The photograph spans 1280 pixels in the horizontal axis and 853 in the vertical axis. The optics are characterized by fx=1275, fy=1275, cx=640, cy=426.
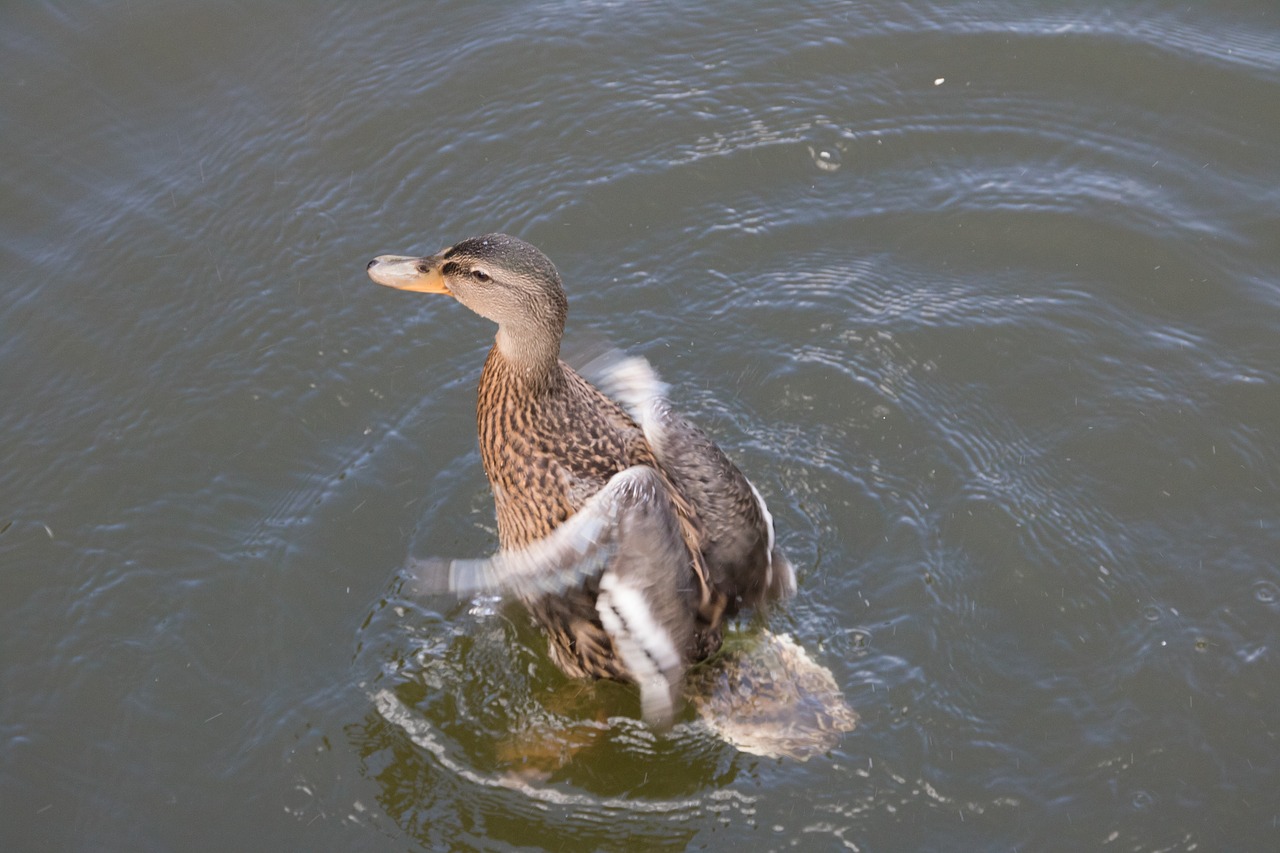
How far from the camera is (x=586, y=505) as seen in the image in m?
3.97

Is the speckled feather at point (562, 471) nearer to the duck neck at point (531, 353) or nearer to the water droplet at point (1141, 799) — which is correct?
the duck neck at point (531, 353)

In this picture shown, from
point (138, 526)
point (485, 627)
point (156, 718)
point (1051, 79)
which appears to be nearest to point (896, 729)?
point (485, 627)

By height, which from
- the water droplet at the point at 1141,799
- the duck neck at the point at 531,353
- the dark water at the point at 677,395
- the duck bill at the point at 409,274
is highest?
the duck bill at the point at 409,274

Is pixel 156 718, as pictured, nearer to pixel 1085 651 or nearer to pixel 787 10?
pixel 1085 651

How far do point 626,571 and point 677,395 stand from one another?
1.61 metres

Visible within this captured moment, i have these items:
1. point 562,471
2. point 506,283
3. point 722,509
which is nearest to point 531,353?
point 506,283

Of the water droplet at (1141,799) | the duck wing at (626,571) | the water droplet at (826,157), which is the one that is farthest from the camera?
the water droplet at (826,157)

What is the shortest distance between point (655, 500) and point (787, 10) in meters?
3.95

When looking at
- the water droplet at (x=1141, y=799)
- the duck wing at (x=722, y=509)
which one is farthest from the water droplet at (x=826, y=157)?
the water droplet at (x=1141, y=799)

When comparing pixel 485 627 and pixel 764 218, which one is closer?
pixel 485 627

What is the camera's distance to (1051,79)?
6504mm

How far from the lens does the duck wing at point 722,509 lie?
14.1ft

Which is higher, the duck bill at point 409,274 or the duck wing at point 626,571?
the duck bill at point 409,274

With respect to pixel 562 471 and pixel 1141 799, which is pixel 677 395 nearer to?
pixel 562 471
